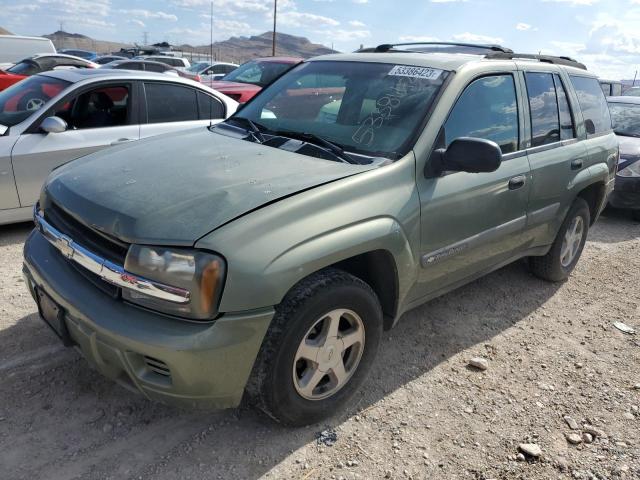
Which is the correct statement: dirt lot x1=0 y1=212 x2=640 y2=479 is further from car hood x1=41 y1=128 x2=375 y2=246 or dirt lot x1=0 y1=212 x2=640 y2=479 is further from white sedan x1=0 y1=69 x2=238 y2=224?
white sedan x1=0 y1=69 x2=238 y2=224

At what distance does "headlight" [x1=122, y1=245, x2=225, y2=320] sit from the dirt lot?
2.56 ft

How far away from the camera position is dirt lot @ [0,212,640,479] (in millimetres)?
2416

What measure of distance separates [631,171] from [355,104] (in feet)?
17.6

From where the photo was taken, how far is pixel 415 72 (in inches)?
125

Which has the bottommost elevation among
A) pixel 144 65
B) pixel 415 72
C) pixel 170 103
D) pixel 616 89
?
pixel 144 65

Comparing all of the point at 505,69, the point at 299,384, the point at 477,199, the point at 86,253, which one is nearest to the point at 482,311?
the point at 477,199

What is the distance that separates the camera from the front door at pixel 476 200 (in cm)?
291

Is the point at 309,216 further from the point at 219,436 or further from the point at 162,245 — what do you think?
the point at 219,436

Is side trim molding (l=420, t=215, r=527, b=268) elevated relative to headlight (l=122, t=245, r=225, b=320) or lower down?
lower down

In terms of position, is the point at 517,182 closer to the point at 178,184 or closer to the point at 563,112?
the point at 563,112

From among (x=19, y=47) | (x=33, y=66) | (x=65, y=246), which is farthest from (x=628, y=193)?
(x=19, y=47)

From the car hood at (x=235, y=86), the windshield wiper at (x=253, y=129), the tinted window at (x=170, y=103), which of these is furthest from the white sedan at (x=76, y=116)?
the car hood at (x=235, y=86)

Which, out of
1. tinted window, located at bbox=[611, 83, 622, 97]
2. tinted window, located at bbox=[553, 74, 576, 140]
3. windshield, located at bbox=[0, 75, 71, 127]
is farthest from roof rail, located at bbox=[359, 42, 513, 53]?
tinted window, located at bbox=[611, 83, 622, 97]

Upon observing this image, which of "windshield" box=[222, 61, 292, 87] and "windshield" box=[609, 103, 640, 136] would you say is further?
"windshield" box=[222, 61, 292, 87]
